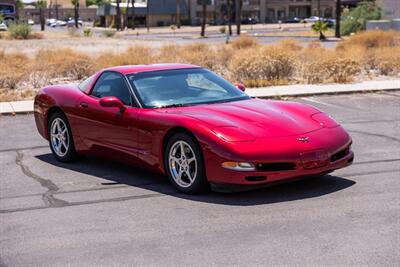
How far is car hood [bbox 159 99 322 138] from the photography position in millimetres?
7102

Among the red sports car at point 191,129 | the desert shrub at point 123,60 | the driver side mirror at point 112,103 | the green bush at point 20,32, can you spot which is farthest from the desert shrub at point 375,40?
the green bush at point 20,32

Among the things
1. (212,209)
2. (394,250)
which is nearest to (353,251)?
(394,250)

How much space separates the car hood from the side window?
839 mm

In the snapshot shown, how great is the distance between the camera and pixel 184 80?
843 cm

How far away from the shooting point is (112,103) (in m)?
7.95

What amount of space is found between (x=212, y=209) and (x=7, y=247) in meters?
1.97

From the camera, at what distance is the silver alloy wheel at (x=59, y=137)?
9234mm

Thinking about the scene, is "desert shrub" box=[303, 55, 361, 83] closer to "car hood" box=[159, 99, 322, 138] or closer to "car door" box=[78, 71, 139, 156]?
"car door" box=[78, 71, 139, 156]

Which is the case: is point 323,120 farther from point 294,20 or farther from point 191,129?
point 294,20

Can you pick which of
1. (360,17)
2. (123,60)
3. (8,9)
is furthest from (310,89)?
(8,9)

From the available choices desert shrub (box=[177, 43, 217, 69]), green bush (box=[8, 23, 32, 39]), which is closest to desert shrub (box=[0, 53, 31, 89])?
desert shrub (box=[177, 43, 217, 69])

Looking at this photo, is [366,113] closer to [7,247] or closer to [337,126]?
[337,126]

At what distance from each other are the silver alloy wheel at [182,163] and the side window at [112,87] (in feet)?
3.52

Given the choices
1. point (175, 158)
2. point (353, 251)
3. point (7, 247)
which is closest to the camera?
point (353, 251)
